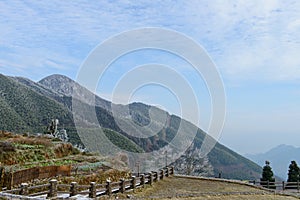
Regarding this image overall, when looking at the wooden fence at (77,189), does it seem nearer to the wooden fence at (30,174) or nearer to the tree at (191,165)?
the wooden fence at (30,174)

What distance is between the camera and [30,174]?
16.8 meters

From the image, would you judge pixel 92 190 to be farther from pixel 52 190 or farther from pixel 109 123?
pixel 109 123

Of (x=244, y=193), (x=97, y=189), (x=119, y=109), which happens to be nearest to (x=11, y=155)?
(x=97, y=189)

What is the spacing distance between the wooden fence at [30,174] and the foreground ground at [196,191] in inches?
174

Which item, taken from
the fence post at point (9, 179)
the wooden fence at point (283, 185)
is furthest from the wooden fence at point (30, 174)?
the wooden fence at point (283, 185)

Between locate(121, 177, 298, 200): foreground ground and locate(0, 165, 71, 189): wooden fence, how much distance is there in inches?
174

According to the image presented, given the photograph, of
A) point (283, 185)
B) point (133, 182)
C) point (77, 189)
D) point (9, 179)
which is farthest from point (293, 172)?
point (9, 179)

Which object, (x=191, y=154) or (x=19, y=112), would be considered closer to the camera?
(x=191, y=154)

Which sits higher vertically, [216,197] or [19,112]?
[19,112]

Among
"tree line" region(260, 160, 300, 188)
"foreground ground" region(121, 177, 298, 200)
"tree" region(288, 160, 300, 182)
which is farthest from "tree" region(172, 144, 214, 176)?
"foreground ground" region(121, 177, 298, 200)

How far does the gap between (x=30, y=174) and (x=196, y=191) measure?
28.2 feet

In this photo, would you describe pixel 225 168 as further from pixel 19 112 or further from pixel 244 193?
pixel 244 193

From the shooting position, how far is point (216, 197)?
1705cm

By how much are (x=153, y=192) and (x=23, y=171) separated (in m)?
6.38
